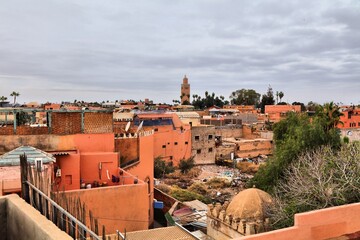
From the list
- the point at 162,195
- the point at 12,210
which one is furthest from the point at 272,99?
the point at 12,210

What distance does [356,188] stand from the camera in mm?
10227

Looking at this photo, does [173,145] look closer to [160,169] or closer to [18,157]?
[160,169]

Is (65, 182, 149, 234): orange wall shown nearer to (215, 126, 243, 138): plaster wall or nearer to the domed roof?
the domed roof

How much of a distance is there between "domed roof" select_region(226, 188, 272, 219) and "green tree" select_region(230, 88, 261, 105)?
291ft

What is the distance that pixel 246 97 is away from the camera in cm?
10075

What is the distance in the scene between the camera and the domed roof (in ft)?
39.5

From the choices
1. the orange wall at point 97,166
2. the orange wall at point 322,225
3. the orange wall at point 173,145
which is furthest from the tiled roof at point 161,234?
the orange wall at point 173,145

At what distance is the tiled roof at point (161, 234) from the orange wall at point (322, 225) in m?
6.01

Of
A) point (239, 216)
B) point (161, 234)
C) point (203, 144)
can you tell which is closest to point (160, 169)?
point (203, 144)

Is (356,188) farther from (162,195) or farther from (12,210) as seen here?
(162,195)

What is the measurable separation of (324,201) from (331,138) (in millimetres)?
12971

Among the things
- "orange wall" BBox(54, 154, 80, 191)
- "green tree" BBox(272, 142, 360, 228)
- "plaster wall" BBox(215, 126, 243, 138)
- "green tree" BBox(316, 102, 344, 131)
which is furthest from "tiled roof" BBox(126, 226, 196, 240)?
"plaster wall" BBox(215, 126, 243, 138)

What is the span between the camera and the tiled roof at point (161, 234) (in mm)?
11867

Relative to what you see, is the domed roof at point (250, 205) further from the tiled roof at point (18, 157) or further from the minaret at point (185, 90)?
the minaret at point (185, 90)
